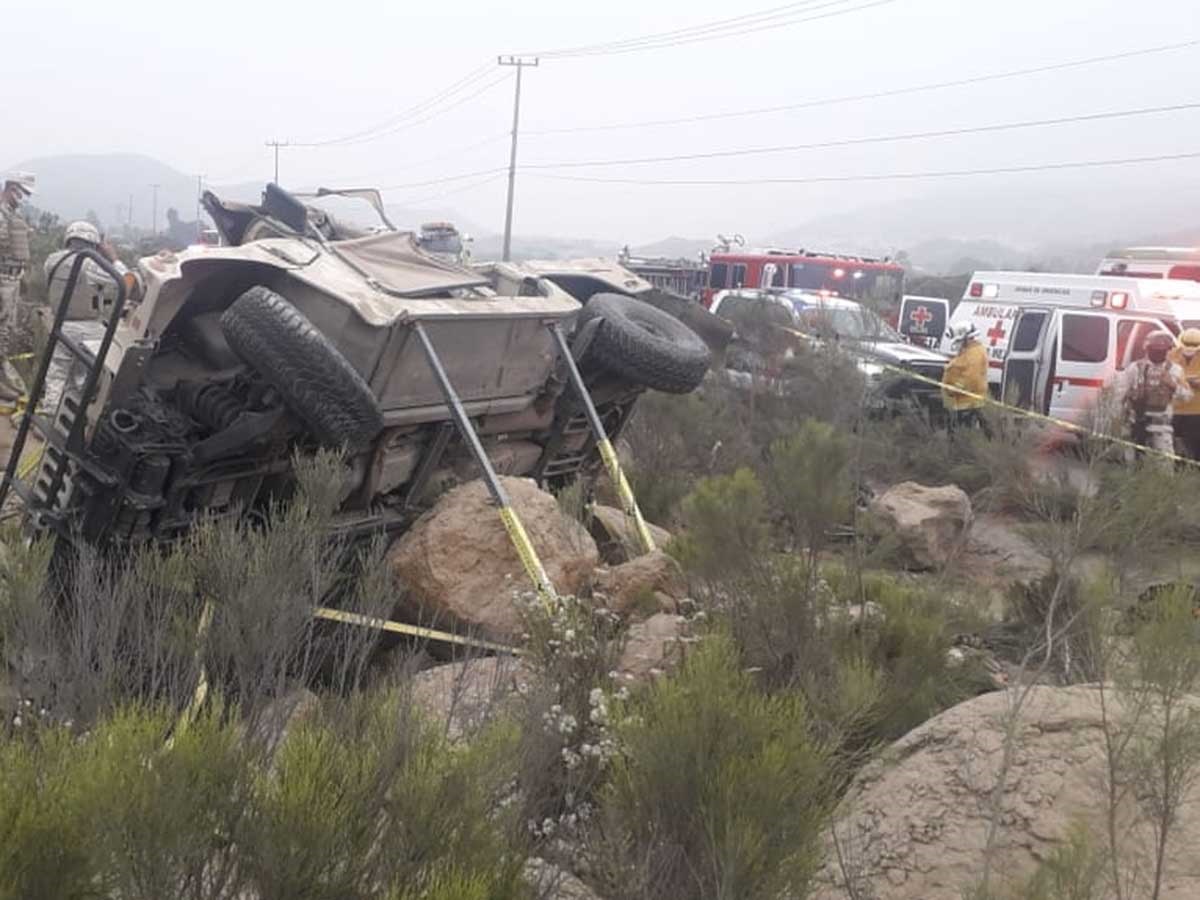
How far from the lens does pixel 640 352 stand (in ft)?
23.0

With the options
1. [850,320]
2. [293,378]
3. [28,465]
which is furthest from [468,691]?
[850,320]

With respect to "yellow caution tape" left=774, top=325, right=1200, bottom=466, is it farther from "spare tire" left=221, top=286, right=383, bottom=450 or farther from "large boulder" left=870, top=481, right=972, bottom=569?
"spare tire" left=221, top=286, right=383, bottom=450

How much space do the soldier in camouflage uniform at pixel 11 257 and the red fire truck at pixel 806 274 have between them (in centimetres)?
1200

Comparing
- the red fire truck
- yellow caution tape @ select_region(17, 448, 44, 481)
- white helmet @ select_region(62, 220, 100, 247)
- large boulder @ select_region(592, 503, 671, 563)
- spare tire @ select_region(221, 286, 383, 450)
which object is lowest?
large boulder @ select_region(592, 503, 671, 563)

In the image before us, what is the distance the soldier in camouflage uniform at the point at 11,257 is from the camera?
1041cm

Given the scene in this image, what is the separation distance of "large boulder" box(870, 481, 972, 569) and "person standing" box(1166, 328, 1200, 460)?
375 cm

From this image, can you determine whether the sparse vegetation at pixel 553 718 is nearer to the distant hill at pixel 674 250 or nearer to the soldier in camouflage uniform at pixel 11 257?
the soldier in camouflage uniform at pixel 11 257

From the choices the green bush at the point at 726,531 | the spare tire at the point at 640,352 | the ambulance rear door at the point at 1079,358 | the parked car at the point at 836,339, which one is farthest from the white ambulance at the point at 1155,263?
the green bush at the point at 726,531

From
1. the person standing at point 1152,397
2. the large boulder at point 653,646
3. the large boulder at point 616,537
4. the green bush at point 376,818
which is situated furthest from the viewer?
the person standing at point 1152,397

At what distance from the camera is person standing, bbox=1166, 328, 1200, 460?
12039mm

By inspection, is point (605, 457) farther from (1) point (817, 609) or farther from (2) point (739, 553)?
(1) point (817, 609)

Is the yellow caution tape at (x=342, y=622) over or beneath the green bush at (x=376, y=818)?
beneath

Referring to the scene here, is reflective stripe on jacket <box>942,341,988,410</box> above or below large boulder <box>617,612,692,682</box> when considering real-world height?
above

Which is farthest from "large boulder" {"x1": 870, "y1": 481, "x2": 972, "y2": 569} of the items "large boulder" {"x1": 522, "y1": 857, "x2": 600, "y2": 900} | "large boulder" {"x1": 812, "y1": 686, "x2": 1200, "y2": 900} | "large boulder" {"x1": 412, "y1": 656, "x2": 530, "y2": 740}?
"large boulder" {"x1": 522, "y1": 857, "x2": 600, "y2": 900}
